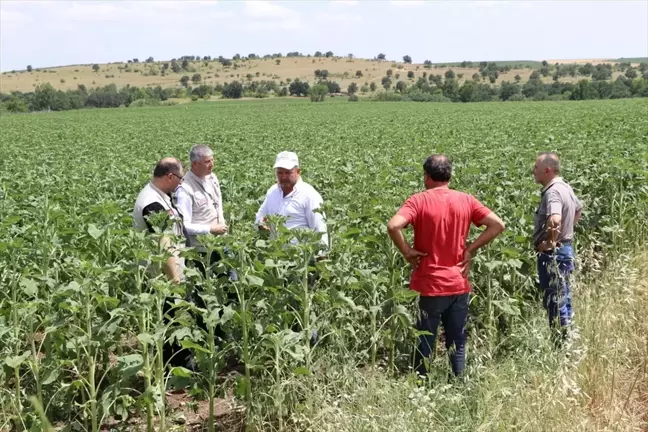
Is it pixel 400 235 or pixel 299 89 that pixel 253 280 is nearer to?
pixel 400 235

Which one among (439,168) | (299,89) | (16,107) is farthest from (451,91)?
(439,168)

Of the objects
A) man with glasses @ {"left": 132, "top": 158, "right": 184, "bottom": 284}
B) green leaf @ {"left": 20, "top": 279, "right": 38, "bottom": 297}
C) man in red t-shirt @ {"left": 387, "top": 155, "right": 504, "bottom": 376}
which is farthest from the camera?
man with glasses @ {"left": 132, "top": 158, "right": 184, "bottom": 284}

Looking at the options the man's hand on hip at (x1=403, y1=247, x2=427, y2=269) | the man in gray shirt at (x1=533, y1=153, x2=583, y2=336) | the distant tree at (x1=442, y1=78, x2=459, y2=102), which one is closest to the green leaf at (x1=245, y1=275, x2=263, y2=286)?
the man's hand on hip at (x1=403, y1=247, x2=427, y2=269)

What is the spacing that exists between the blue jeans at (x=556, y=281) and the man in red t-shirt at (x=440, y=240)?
113cm

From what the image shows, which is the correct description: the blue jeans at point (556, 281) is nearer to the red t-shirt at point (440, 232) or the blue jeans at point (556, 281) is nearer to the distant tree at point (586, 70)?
the red t-shirt at point (440, 232)

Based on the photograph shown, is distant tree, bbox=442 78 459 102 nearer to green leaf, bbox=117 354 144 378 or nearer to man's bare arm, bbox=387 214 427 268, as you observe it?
man's bare arm, bbox=387 214 427 268

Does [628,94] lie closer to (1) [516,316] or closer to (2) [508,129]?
(2) [508,129]

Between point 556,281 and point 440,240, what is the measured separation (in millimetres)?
1424

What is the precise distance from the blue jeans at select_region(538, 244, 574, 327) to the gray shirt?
15cm

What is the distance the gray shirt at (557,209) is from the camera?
6.43 metres

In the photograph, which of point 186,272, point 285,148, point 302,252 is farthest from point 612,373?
point 285,148

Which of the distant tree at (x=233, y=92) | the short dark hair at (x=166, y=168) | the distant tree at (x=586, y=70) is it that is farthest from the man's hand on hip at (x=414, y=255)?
the distant tree at (x=586, y=70)

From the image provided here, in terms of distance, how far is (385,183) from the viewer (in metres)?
9.58

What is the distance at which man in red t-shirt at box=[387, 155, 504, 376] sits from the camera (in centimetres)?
527
